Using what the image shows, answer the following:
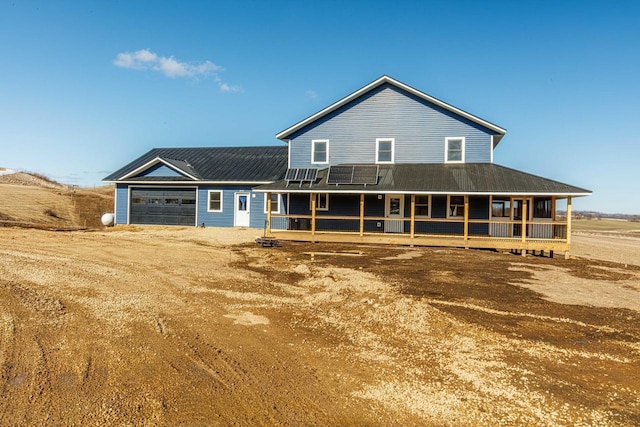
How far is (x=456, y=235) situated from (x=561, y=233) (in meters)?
5.11

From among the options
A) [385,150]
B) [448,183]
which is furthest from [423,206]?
[385,150]

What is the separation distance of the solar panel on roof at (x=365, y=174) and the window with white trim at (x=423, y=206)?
106 inches

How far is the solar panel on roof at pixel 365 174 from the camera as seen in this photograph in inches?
755

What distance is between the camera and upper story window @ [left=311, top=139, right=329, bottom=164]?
2218cm

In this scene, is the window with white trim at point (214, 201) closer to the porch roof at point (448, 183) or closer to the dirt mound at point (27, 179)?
the porch roof at point (448, 183)

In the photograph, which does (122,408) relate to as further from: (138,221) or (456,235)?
(138,221)

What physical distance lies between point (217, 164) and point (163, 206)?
15.1 feet

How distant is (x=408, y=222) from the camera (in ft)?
68.2

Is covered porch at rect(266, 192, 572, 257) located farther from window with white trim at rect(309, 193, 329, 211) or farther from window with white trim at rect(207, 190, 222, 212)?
window with white trim at rect(207, 190, 222, 212)

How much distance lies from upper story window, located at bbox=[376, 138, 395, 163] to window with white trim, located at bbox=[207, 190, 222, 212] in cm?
1040

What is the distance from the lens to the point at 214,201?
2522 centimetres

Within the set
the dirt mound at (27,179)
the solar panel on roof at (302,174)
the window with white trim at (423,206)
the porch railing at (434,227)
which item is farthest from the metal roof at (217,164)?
the dirt mound at (27,179)

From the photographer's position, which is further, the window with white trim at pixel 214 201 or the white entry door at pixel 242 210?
the window with white trim at pixel 214 201

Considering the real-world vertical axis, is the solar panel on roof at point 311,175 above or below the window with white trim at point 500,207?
above
